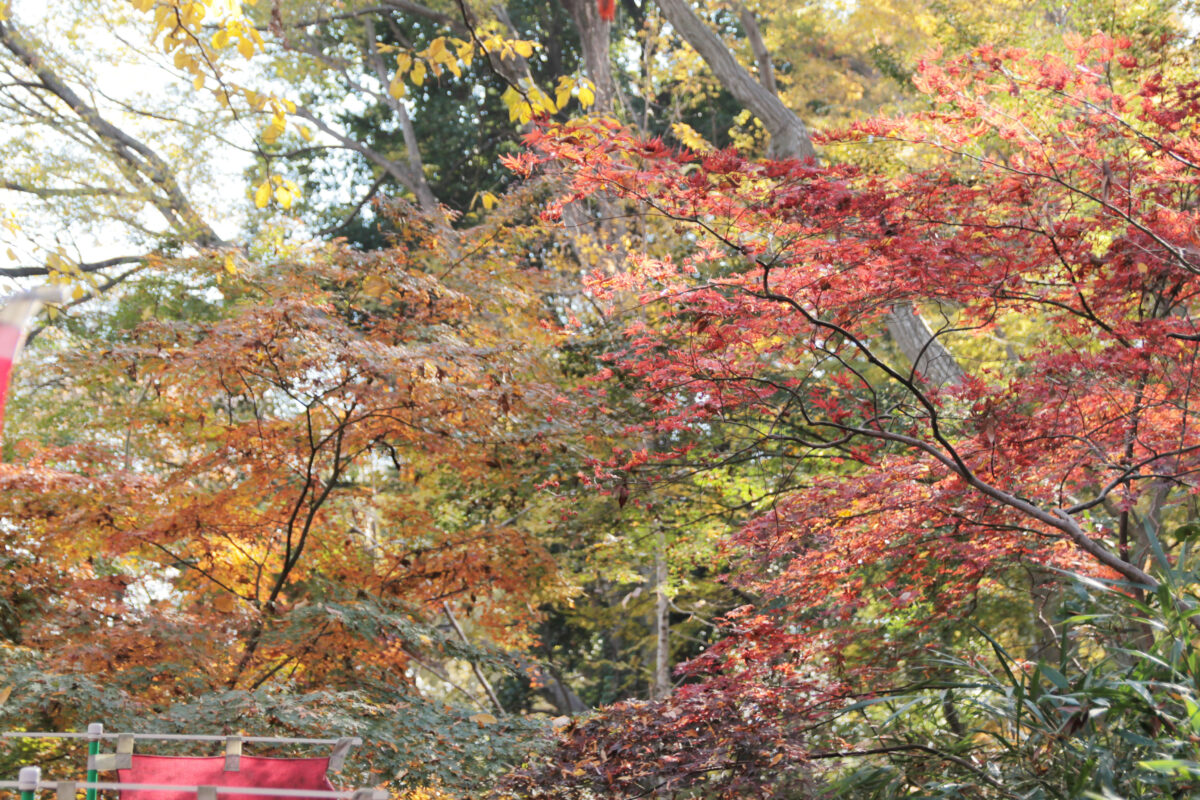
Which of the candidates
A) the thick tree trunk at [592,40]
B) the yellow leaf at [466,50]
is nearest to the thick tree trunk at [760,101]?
the thick tree trunk at [592,40]

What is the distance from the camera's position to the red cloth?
129 inches

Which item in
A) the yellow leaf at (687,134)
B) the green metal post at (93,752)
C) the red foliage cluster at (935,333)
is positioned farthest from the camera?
the yellow leaf at (687,134)

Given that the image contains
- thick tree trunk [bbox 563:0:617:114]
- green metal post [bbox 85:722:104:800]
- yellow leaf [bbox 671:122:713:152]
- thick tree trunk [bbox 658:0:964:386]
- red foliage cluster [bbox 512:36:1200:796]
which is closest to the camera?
green metal post [bbox 85:722:104:800]

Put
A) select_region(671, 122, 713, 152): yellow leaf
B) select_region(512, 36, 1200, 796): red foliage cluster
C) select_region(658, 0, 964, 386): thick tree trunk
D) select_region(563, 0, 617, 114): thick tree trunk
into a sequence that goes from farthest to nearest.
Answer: select_region(563, 0, 617, 114): thick tree trunk < select_region(658, 0, 964, 386): thick tree trunk < select_region(671, 122, 713, 152): yellow leaf < select_region(512, 36, 1200, 796): red foliage cluster

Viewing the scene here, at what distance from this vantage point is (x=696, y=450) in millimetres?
6758

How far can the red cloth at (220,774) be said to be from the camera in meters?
3.28

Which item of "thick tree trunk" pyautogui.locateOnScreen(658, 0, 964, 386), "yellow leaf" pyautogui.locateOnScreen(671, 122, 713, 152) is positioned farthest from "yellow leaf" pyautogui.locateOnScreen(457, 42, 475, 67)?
"thick tree trunk" pyautogui.locateOnScreen(658, 0, 964, 386)

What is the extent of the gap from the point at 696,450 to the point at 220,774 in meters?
4.04

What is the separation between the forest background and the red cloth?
0.58 metres

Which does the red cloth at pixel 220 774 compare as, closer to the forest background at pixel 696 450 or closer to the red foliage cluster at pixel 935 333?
the forest background at pixel 696 450

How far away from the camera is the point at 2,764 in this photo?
4.52 metres

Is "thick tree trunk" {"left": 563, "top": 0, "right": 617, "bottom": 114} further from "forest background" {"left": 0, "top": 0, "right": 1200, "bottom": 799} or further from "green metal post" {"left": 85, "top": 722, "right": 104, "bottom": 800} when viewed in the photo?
"green metal post" {"left": 85, "top": 722, "right": 104, "bottom": 800}

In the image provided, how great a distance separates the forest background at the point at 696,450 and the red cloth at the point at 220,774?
1.89 feet

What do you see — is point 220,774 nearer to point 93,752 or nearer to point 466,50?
point 93,752
